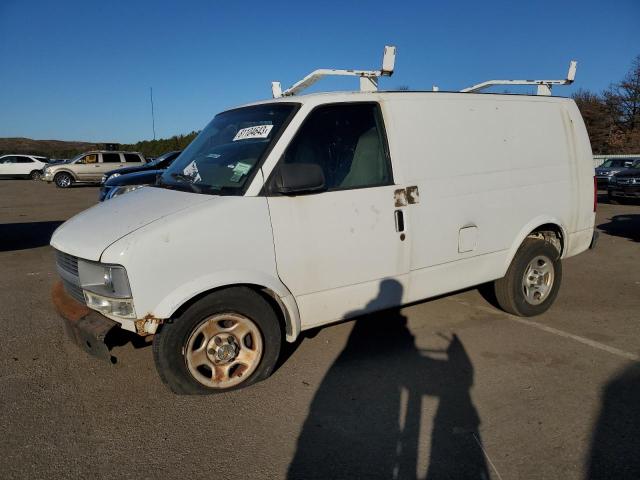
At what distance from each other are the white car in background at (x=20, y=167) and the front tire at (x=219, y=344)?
34.8 metres

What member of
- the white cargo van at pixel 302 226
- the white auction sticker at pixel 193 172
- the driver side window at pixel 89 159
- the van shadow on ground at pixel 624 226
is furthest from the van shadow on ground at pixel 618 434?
the driver side window at pixel 89 159

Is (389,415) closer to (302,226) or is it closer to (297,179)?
(302,226)

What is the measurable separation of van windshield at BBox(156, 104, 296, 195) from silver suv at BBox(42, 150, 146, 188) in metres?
22.9

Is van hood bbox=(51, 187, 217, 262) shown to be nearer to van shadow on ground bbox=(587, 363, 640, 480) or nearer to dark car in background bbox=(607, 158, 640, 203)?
van shadow on ground bbox=(587, 363, 640, 480)

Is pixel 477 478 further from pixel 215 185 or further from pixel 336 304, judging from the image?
pixel 215 185

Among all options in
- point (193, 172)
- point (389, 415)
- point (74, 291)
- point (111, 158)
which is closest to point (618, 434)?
point (389, 415)

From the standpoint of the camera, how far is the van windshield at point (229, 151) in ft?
10.8

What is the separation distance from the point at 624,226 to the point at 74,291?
11.7 m

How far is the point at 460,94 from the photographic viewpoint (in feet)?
13.4

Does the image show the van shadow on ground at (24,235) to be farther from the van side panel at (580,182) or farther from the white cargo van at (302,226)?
the van side panel at (580,182)

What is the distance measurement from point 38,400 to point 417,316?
3344 mm

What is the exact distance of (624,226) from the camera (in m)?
10.8

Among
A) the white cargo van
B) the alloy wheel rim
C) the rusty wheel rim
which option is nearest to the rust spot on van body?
the white cargo van

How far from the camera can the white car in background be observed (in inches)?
1271
